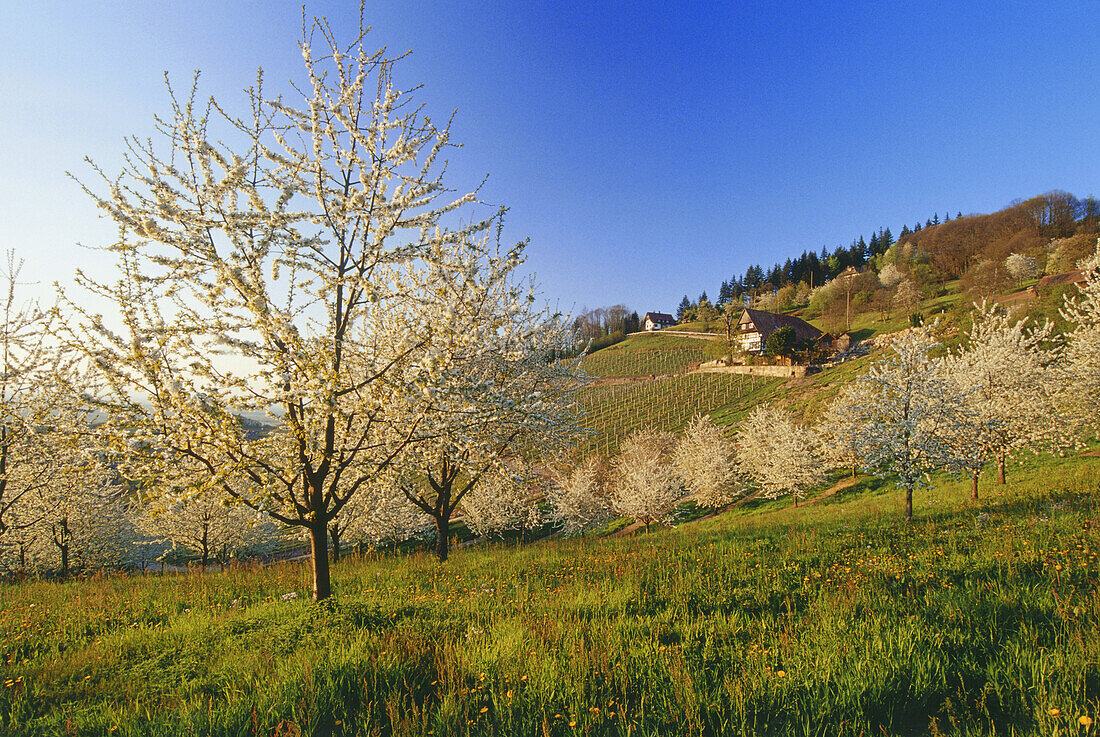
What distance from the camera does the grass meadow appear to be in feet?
10.1

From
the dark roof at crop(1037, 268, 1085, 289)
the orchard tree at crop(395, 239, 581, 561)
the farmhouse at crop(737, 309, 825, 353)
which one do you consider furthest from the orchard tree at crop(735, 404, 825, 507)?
the farmhouse at crop(737, 309, 825, 353)

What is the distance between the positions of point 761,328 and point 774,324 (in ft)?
13.3

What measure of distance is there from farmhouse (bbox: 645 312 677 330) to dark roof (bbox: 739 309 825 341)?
1970 inches

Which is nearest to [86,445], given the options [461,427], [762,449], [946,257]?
[461,427]

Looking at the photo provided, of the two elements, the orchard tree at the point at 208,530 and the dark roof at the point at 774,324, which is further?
the dark roof at the point at 774,324

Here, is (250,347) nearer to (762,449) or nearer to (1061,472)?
(1061,472)

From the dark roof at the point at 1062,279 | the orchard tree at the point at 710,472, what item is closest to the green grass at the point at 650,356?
the orchard tree at the point at 710,472

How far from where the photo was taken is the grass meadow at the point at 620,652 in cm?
307

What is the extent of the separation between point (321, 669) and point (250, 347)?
4568 millimetres

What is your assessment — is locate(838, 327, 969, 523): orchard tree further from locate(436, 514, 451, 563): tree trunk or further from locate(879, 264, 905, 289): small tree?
locate(879, 264, 905, 289): small tree

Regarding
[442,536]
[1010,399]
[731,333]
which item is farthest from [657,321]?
[442,536]

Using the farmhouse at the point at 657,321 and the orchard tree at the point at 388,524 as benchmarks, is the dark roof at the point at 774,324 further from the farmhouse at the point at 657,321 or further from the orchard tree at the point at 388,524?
the orchard tree at the point at 388,524

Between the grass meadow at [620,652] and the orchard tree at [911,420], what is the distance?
7.08m

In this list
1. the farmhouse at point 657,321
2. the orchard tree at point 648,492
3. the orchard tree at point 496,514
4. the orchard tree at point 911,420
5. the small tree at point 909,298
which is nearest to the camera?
the orchard tree at point 911,420
